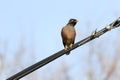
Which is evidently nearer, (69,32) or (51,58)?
(51,58)

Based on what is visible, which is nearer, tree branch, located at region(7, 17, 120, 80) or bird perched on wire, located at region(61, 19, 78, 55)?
tree branch, located at region(7, 17, 120, 80)

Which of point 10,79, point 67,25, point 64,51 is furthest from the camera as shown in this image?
point 67,25

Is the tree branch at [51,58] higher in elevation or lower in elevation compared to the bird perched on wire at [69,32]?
higher

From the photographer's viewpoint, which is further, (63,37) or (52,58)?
(63,37)

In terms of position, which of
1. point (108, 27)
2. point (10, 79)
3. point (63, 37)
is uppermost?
point (108, 27)

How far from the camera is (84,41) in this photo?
276 centimetres

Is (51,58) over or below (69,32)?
over

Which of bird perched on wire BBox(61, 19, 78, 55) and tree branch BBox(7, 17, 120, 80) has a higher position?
tree branch BBox(7, 17, 120, 80)

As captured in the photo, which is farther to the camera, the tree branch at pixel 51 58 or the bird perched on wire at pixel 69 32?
the bird perched on wire at pixel 69 32

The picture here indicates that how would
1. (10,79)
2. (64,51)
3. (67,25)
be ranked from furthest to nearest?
(67,25) → (64,51) → (10,79)

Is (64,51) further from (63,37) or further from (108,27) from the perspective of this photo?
(63,37)

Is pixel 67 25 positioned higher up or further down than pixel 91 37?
further down

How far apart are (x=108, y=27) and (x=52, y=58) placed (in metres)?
0.60

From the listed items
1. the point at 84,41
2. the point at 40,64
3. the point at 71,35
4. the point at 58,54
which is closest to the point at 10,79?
the point at 40,64
